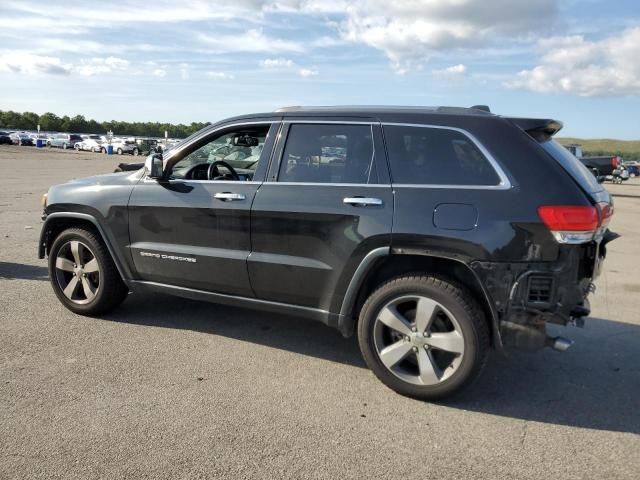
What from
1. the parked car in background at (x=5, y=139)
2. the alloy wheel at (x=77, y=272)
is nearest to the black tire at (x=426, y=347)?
the alloy wheel at (x=77, y=272)

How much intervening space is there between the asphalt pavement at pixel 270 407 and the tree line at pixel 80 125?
89289 mm

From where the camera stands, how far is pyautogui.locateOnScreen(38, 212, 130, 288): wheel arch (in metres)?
4.84

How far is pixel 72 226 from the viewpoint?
5.11 metres

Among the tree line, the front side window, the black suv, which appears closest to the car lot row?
the tree line

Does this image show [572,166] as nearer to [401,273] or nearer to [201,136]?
[401,273]

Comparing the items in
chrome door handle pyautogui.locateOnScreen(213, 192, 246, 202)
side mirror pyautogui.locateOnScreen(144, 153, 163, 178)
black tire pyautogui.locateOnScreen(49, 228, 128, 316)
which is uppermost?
side mirror pyautogui.locateOnScreen(144, 153, 163, 178)

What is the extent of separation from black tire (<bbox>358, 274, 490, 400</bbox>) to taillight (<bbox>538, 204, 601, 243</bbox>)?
0.67 m

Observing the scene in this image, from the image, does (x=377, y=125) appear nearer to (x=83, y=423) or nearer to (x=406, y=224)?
(x=406, y=224)

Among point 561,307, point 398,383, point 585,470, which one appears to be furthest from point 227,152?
point 585,470

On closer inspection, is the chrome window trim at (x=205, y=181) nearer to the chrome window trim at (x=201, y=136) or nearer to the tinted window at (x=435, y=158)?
the chrome window trim at (x=201, y=136)

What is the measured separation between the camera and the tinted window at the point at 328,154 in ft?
12.9

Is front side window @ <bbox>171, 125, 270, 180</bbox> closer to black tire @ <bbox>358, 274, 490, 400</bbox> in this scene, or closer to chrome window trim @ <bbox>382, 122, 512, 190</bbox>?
chrome window trim @ <bbox>382, 122, 512, 190</bbox>

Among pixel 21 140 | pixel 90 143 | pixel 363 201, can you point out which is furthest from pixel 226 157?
pixel 21 140

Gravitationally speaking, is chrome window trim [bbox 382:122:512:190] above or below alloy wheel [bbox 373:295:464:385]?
above
